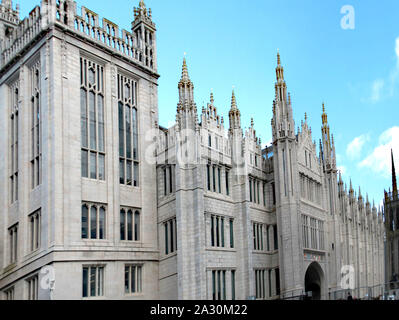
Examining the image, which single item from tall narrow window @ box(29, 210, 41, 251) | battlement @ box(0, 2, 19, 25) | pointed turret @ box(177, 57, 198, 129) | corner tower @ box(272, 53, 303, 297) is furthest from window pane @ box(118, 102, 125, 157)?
battlement @ box(0, 2, 19, 25)

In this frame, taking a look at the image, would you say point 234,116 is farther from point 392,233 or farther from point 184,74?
point 392,233

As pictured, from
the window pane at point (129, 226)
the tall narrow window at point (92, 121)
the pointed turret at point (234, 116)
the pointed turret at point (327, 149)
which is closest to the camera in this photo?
the tall narrow window at point (92, 121)

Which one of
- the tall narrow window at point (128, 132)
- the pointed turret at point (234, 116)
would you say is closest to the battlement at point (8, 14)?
the tall narrow window at point (128, 132)

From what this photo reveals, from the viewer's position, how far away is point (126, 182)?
142 ft

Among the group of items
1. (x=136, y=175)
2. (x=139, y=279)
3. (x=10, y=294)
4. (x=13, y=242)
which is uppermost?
(x=136, y=175)

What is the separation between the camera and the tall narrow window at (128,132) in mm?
43594

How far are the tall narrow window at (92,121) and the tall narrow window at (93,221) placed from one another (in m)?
2.26

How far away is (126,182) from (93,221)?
458 cm

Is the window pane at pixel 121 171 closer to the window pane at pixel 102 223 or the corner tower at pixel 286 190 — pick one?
the window pane at pixel 102 223

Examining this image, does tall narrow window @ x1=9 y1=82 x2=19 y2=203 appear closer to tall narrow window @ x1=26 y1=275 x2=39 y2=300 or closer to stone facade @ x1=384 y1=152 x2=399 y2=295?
tall narrow window @ x1=26 y1=275 x2=39 y2=300

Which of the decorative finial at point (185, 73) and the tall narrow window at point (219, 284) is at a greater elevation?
the decorative finial at point (185, 73)

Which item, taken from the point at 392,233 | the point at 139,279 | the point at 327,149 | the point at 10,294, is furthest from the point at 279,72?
the point at 392,233
